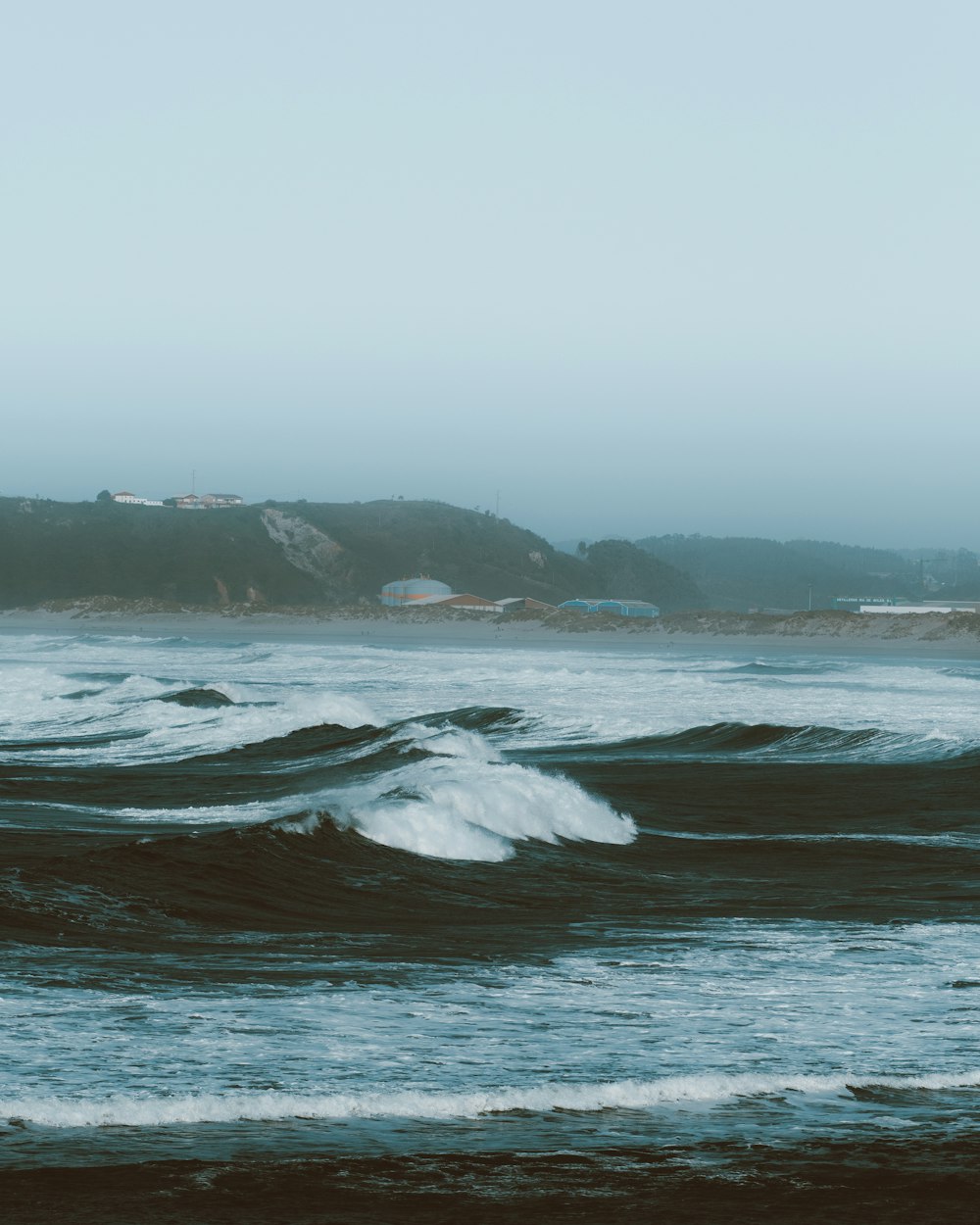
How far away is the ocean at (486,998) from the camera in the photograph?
5.28m

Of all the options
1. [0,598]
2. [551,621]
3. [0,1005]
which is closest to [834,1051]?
[0,1005]

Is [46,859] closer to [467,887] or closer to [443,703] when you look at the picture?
[467,887]

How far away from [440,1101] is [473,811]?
29.9ft

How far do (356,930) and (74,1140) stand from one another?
14.7ft

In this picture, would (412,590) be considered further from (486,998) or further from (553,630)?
(486,998)

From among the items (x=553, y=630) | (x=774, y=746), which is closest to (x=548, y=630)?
(x=553, y=630)

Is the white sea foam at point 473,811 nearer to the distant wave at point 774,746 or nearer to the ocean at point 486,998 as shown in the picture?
the ocean at point 486,998

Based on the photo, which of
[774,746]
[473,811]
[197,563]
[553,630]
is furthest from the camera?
[197,563]

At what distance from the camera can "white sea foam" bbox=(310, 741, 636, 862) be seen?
1396cm

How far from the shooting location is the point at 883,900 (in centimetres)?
1126

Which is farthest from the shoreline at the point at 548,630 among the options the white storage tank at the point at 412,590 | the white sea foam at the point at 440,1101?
the white sea foam at the point at 440,1101

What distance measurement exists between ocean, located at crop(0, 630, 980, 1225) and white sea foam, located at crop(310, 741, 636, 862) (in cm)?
6

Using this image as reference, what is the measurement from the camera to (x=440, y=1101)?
6055 mm

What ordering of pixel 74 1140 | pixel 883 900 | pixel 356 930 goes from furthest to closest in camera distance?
pixel 883 900, pixel 356 930, pixel 74 1140
